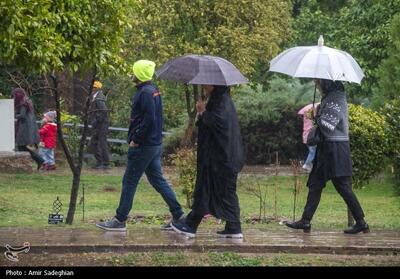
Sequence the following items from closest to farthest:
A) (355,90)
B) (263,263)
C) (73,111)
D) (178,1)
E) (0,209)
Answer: (263,263) → (0,209) → (178,1) → (355,90) → (73,111)

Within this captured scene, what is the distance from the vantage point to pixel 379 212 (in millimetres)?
13891

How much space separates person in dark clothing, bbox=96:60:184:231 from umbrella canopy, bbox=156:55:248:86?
224mm

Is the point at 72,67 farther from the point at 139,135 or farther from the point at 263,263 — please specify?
the point at 263,263

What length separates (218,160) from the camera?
942cm

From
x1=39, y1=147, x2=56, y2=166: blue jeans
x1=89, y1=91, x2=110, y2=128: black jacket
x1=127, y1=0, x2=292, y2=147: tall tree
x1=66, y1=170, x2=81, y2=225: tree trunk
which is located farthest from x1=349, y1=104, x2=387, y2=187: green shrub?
x1=39, y1=147, x2=56, y2=166: blue jeans

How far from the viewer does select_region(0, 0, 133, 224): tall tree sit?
8609 mm

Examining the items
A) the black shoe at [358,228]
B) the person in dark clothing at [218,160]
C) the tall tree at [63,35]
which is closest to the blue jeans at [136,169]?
the person in dark clothing at [218,160]

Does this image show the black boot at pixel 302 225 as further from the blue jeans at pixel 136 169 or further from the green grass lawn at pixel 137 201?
the blue jeans at pixel 136 169

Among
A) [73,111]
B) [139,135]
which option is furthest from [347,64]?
[73,111]

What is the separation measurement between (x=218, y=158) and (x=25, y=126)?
10298mm

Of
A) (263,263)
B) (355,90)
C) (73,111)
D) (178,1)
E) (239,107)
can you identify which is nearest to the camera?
(263,263)

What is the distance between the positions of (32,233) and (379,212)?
616 centimetres

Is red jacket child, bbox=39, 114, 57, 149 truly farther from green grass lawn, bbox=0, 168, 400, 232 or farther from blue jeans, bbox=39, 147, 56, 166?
green grass lawn, bbox=0, 168, 400, 232

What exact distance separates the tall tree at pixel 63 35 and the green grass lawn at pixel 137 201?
2.04 meters
